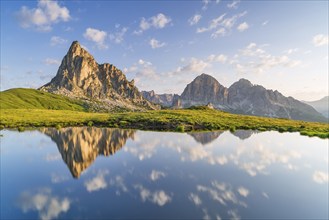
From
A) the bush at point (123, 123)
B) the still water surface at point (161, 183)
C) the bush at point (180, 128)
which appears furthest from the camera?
the bush at point (123, 123)

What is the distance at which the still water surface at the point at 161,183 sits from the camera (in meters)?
15.9

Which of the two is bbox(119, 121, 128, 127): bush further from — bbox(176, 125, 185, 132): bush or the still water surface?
the still water surface

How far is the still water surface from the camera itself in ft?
52.2

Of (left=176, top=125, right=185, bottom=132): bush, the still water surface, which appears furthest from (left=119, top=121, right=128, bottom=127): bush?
the still water surface

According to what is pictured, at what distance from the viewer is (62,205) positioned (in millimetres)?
16516

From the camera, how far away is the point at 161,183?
847 inches

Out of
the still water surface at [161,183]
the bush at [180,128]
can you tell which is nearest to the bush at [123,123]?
the bush at [180,128]

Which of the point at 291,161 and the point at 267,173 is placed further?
the point at 291,161

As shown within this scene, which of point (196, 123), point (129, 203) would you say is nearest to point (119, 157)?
point (129, 203)

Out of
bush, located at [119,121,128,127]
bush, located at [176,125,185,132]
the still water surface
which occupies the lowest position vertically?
the still water surface

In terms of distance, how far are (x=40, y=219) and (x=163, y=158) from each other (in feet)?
61.1

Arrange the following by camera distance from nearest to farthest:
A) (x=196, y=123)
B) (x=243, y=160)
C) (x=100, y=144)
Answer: (x=243, y=160)
(x=100, y=144)
(x=196, y=123)

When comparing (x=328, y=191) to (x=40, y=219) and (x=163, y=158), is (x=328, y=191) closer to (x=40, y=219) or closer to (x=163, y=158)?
(x=163, y=158)

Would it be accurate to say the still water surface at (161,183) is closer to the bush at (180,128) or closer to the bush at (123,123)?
the bush at (180,128)
